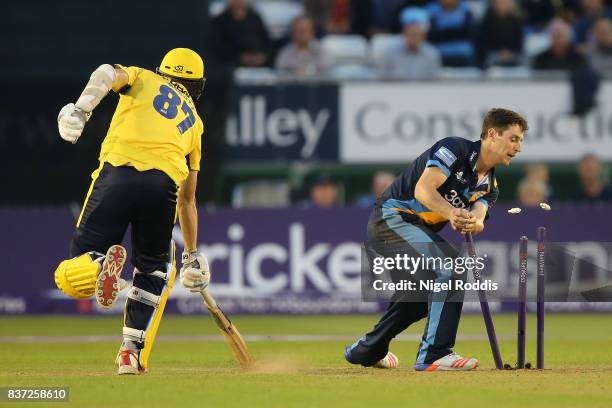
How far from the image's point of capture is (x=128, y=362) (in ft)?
30.8

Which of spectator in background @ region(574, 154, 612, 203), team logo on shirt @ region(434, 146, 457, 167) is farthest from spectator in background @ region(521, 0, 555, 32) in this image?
team logo on shirt @ region(434, 146, 457, 167)

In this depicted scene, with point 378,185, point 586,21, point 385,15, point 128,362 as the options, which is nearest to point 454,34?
point 385,15

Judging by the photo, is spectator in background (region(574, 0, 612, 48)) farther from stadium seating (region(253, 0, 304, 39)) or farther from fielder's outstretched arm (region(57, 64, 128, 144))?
fielder's outstretched arm (region(57, 64, 128, 144))

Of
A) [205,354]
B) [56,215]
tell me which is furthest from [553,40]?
[205,354]

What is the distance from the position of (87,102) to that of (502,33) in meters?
10.8

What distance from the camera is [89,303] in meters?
16.8

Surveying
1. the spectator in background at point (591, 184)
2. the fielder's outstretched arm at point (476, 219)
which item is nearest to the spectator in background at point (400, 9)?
the spectator in background at point (591, 184)

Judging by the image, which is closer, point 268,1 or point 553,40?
point 553,40

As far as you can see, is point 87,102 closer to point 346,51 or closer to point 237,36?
point 237,36

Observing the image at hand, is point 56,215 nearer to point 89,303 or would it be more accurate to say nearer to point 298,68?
point 89,303

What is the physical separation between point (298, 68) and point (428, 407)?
11003 mm

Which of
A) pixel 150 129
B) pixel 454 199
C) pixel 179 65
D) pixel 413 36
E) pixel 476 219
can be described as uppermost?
pixel 413 36

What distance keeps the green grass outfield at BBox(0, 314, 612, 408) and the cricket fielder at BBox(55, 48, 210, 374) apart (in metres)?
0.57

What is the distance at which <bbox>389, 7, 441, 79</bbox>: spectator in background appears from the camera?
18.1 metres
